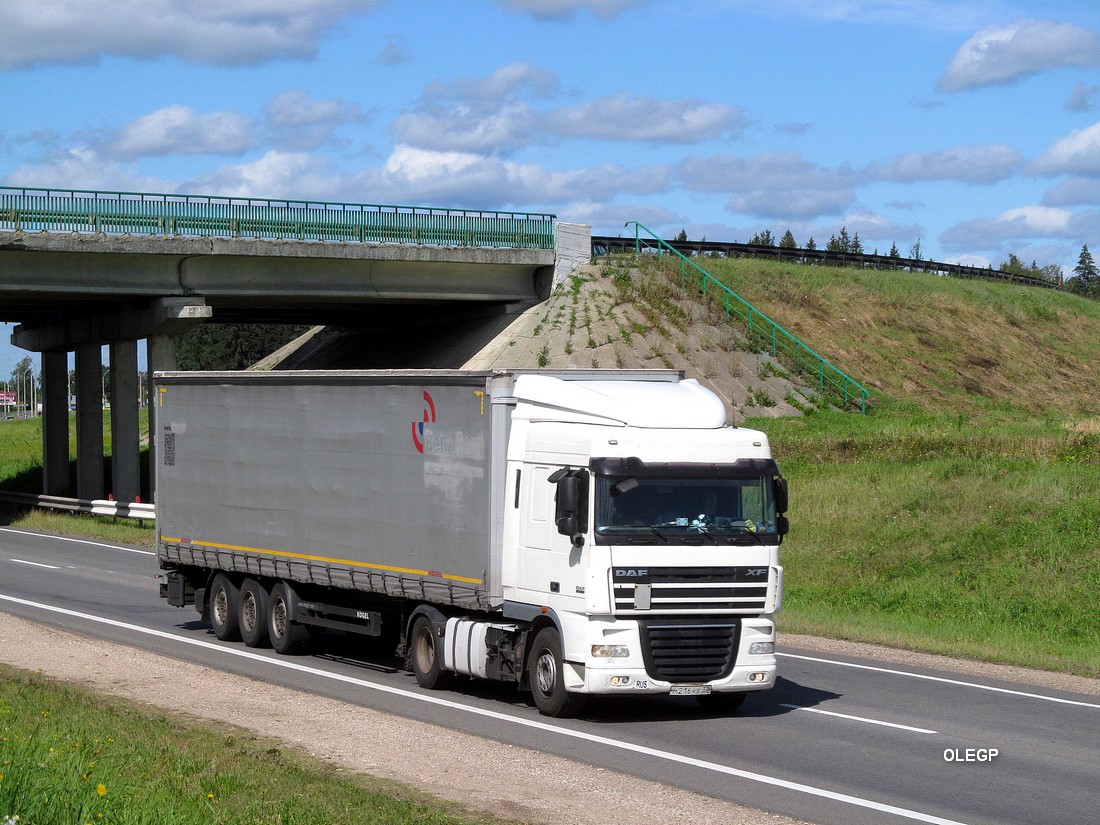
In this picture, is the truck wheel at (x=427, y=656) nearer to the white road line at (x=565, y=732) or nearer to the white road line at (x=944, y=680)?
the white road line at (x=565, y=732)

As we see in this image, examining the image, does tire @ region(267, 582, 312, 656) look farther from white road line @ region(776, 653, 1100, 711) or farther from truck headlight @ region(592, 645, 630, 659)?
white road line @ region(776, 653, 1100, 711)

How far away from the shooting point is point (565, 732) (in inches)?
504

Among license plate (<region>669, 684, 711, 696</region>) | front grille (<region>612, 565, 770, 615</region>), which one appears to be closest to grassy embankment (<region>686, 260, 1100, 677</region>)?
front grille (<region>612, 565, 770, 615</region>)

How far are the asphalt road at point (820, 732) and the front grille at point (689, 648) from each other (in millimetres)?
544

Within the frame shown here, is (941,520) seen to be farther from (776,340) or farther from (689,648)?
(776,340)

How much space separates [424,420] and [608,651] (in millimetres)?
3790

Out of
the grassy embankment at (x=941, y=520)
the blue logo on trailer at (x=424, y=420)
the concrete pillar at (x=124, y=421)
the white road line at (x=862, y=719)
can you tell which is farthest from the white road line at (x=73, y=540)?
the white road line at (x=862, y=719)

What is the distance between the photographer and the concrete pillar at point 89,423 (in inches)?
1950

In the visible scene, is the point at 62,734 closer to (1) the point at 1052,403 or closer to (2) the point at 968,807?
(2) the point at 968,807

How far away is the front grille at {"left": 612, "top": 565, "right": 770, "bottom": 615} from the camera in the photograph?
13062 millimetres

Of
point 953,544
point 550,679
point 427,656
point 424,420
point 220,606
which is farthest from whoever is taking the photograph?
point 953,544

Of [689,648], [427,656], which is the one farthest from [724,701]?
[427,656]

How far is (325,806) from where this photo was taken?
349 inches

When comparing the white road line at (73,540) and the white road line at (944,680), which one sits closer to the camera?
the white road line at (944,680)
